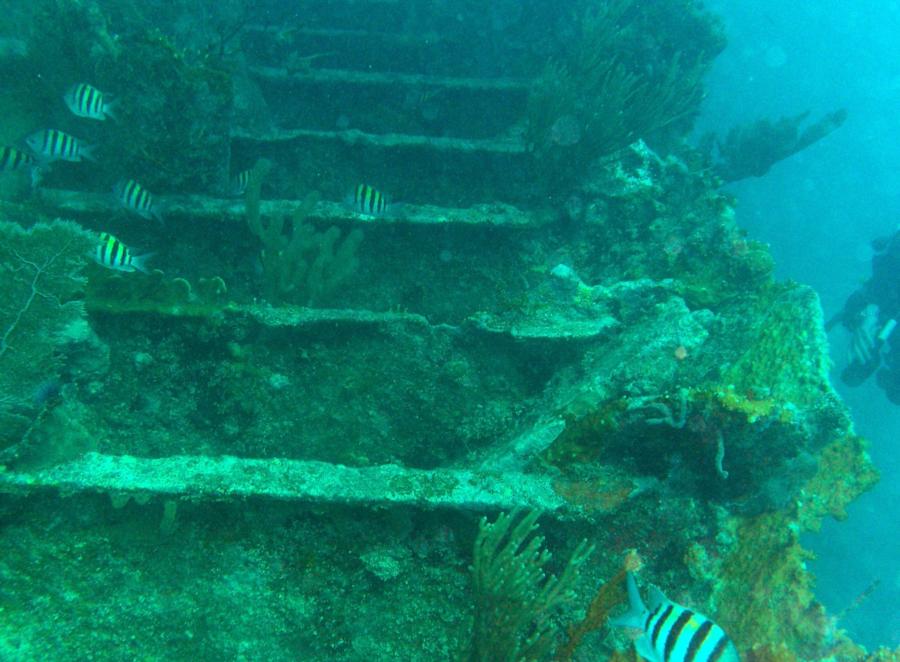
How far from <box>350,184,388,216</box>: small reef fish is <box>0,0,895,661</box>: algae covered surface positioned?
0.39m

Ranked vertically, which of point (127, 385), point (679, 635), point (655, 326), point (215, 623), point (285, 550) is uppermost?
point (655, 326)

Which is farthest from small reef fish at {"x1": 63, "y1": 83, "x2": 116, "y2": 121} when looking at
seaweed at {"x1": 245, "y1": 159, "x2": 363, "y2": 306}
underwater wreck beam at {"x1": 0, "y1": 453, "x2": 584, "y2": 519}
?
underwater wreck beam at {"x1": 0, "y1": 453, "x2": 584, "y2": 519}

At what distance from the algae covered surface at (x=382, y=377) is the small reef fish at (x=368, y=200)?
1.28 feet

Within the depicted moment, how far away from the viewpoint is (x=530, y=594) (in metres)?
2.28

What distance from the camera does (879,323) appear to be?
31.9 ft

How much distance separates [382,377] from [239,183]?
279 centimetres

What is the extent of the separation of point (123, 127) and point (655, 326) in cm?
566

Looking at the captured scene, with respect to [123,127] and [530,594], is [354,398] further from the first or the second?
[123,127]

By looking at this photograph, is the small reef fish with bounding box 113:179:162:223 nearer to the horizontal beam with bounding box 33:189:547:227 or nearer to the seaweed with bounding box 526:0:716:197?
the horizontal beam with bounding box 33:189:547:227

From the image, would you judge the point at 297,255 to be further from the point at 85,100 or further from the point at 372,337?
the point at 85,100

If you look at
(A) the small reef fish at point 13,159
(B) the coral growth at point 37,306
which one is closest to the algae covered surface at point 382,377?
(B) the coral growth at point 37,306

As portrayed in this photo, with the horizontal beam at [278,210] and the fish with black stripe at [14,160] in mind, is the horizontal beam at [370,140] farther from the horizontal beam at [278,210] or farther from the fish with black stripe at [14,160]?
the fish with black stripe at [14,160]

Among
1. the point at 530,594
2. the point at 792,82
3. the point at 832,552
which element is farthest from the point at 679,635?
the point at 792,82

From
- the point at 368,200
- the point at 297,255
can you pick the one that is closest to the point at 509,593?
the point at 368,200
